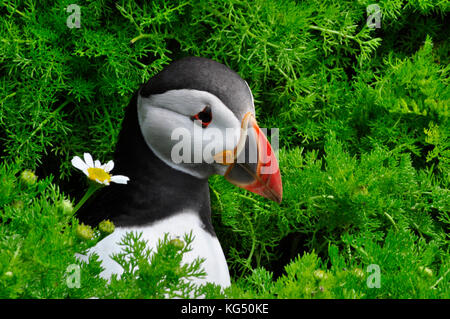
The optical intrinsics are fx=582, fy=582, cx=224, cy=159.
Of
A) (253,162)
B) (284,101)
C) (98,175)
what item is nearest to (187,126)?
(253,162)

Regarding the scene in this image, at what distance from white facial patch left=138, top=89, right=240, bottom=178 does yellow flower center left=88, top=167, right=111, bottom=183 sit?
337 millimetres

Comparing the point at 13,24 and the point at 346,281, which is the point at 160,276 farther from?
the point at 13,24

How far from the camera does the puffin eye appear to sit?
147cm

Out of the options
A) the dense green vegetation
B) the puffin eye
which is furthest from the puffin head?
the dense green vegetation

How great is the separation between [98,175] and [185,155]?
377 millimetres

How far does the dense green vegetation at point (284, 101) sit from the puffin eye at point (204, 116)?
17.8 inches

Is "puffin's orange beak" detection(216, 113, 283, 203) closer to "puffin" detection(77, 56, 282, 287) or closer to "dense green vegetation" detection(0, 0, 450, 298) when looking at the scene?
"puffin" detection(77, 56, 282, 287)

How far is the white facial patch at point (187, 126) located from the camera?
1470 mm

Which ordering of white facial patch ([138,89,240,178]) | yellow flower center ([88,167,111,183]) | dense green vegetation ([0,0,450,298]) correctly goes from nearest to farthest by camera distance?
yellow flower center ([88,167,111,183]) < white facial patch ([138,89,240,178]) < dense green vegetation ([0,0,450,298])

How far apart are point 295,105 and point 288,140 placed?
14 cm

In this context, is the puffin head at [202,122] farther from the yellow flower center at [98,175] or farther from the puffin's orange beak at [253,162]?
the yellow flower center at [98,175]

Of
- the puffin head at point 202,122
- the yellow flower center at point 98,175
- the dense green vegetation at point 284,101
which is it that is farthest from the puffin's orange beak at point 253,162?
the yellow flower center at point 98,175

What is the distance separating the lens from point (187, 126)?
1482 mm

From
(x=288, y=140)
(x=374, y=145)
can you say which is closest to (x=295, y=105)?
(x=288, y=140)
